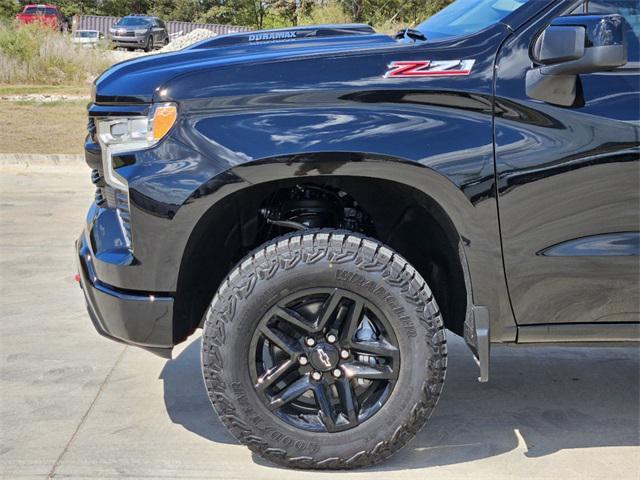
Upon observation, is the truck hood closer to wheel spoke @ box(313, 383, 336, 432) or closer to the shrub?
wheel spoke @ box(313, 383, 336, 432)

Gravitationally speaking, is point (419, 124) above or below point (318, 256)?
above

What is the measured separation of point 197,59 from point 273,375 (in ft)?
4.07

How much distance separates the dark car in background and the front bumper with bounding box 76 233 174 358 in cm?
3408

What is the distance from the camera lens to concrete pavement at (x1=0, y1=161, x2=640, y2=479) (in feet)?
11.0

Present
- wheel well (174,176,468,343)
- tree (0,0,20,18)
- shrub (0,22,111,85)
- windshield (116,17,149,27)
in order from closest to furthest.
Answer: wheel well (174,176,468,343)
shrub (0,22,111,85)
windshield (116,17,149,27)
tree (0,0,20,18)

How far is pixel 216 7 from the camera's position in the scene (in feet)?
182

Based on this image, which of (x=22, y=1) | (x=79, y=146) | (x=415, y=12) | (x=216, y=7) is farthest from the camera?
(x=22, y=1)

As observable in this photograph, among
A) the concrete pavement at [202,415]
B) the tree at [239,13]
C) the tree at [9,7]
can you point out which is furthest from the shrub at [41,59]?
the tree at [9,7]

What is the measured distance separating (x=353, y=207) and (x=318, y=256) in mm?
629

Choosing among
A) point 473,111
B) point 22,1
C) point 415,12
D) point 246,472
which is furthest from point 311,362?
point 22,1

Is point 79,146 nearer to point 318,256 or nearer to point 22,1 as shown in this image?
point 318,256

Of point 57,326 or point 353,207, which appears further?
point 57,326

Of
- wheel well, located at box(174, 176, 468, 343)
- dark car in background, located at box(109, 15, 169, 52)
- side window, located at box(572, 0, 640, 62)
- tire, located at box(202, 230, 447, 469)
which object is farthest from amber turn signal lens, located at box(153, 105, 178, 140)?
dark car in background, located at box(109, 15, 169, 52)

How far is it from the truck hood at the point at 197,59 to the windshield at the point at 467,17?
0.78ft
